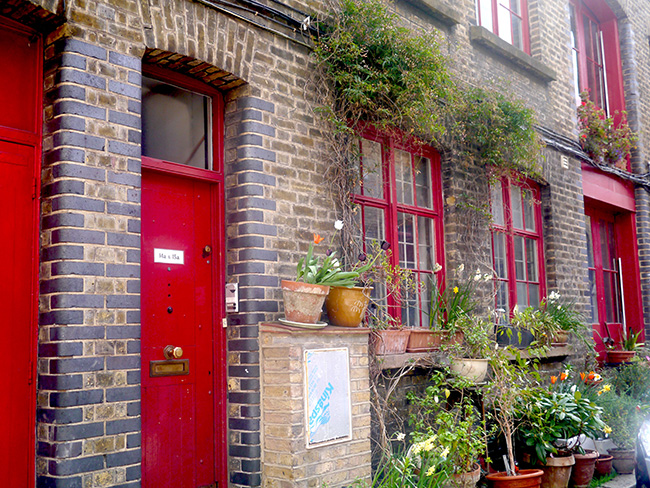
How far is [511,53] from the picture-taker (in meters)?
8.69

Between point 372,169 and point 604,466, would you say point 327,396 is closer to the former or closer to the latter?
point 372,169

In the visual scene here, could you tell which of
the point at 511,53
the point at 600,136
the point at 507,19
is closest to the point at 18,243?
the point at 511,53

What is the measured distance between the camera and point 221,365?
512cm

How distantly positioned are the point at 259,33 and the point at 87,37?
1.58 meters

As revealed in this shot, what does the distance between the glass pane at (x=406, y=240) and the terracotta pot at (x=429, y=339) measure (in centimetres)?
83

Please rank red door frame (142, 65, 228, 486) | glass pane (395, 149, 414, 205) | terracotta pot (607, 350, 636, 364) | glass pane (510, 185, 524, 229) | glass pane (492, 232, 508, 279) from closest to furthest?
red door frame (142, 65, 228, 486)
glass pane (395, 149, 414, 205)
glass pane (492, 232, 508, 279)
glass pane (510, 185, 524, 229)
terracotta pot (607, 350, 636, 364)

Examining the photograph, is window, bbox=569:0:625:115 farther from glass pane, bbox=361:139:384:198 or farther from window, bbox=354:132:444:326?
glass pane, bbox=361:139:384:198

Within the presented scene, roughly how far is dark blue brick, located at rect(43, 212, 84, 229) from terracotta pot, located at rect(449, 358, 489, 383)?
12.0 ft

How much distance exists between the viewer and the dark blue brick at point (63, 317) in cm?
390

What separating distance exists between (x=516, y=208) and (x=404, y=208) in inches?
100

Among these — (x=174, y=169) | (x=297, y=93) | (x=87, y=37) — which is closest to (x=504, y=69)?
(x=297, y=93)

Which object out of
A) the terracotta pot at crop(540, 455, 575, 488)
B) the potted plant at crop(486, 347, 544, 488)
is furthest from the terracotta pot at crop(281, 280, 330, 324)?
the terracotta pot at crop(540, 455, 575, 488)

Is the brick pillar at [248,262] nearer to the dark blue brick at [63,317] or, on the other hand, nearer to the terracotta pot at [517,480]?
the dark blue brick at [63,317]

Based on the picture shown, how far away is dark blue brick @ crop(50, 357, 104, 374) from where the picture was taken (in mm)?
3877
